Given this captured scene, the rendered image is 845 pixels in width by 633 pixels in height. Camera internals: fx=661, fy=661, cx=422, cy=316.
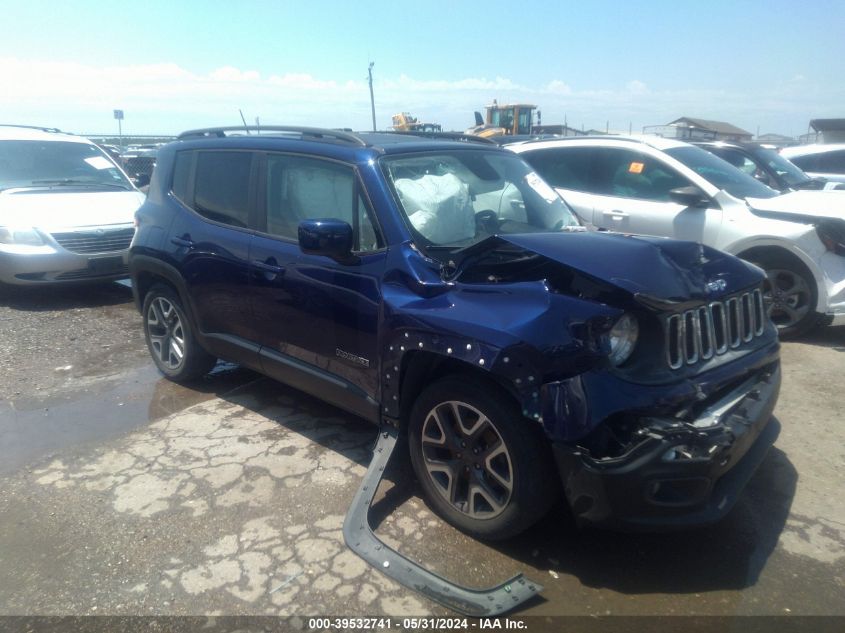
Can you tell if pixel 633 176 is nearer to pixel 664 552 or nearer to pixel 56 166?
pixel 664 552

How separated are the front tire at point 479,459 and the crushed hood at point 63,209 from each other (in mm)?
6107

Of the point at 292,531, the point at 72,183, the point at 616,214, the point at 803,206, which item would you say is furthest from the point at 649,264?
the point at 72,183

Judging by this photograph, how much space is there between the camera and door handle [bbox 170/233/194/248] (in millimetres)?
4629

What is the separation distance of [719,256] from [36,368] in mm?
5485

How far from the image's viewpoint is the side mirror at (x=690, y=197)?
6137 mm

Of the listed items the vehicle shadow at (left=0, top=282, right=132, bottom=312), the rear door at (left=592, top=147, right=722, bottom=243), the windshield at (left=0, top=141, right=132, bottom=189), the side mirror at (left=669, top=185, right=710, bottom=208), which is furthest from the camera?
the windshield at (left=0, top=141, right=132, bottom=189)

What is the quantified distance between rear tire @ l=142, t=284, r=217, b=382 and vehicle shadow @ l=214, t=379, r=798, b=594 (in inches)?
81.1

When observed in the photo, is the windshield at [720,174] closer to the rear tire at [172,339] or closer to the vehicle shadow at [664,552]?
the vehicle shadow at [664,552]

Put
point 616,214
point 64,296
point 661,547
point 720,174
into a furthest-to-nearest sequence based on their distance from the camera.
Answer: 1. point 64,296
2. point 720,174
3. point 616,214
4. point 661,547

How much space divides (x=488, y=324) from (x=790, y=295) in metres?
4.34

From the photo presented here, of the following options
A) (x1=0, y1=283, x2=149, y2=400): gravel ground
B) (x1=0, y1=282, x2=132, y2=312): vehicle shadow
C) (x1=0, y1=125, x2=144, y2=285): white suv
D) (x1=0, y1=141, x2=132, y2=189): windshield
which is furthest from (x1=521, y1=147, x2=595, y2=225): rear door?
(x1=0, y1=141, x2=132, y2=189): windshield

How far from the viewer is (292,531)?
329cm

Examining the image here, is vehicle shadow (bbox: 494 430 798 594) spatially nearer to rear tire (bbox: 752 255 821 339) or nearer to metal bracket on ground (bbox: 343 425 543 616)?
metal bracket on ground (bbox: 343 425 543 616)

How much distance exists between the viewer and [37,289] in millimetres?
8727
